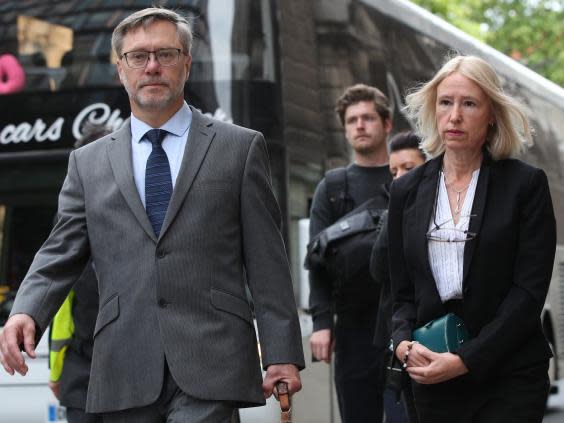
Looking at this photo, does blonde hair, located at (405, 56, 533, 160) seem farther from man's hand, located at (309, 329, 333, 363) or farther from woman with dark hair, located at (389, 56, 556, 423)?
man's hand, located at (309, 329, 333, 363)

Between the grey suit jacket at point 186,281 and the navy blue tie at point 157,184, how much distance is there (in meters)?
0.06

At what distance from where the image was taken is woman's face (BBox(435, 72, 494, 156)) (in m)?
4.59

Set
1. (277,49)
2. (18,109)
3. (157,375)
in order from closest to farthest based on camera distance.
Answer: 1. (157,375)
2. (277,49)
3. (18,109)

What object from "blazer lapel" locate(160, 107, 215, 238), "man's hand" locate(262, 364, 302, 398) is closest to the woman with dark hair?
"man's hand" locate(262, 364, 302, 398)

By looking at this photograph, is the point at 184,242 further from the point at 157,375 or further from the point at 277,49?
the point at 277,49

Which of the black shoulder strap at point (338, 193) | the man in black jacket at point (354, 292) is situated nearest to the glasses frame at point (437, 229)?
the man in black jacket at point (354, 292)

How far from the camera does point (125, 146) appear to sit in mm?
4555

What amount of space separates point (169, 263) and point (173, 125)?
50 centimetres

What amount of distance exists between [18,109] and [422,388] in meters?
5.02

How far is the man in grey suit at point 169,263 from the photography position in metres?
4.31

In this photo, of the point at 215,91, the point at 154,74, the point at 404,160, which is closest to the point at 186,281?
the point at 154,74

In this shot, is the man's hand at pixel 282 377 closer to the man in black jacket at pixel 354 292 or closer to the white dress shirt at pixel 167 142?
the white dress shirt at pixel 167 142

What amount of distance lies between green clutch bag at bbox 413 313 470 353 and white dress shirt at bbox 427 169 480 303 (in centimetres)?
9

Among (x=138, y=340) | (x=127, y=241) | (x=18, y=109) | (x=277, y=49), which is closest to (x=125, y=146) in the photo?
(x=127, y=241)
